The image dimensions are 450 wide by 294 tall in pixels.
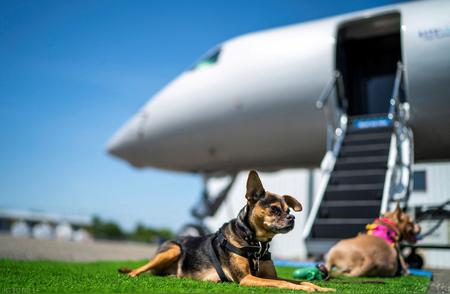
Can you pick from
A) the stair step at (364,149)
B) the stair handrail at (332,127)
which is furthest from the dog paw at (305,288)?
the stair step at (364,149)

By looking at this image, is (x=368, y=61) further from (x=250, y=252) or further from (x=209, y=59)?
(x=250, y=252)

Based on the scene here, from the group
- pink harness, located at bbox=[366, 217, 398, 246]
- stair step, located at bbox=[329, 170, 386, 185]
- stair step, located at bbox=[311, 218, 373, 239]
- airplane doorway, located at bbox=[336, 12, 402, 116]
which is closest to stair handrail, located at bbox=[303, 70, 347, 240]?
stair step, located at bbox=[329, 170, 386, 185]

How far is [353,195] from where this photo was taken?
24.6ft

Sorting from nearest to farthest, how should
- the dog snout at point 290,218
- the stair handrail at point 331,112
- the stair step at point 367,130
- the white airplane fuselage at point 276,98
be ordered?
the dog snout at point 290,218
the white airplane fuselage at point 276,98
the stair step at point 367,130
the stair handrail at point 331,112

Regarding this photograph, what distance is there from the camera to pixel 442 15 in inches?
319

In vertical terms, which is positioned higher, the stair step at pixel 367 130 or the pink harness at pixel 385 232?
the stair step at pixel 367 130

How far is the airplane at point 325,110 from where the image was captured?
7.82 metres

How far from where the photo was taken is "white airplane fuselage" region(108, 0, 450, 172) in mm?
8188

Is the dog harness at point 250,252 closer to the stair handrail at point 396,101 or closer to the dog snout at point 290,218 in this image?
the dog snout at point 290,218

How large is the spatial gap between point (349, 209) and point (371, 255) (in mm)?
2005

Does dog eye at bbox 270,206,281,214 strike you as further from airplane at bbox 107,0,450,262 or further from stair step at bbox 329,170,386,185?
stair step at bbox 329,170,386,185

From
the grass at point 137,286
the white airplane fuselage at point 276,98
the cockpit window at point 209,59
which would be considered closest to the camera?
the grass at point 137,286

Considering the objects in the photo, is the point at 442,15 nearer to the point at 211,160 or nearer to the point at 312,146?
the point at 312,146

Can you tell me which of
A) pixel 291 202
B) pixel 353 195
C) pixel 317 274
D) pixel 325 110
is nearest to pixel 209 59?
pixel 325 110
